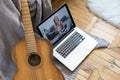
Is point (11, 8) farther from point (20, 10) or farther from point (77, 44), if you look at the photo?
point (77, 44)

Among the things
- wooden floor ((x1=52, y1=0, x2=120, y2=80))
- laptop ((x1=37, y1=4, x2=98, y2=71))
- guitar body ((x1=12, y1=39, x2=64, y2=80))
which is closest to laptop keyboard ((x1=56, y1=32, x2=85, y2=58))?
laptop ((x1=37, y1=4, x2=98, y2=71))

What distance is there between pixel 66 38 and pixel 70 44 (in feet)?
0.18

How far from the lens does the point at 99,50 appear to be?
5.01 ft

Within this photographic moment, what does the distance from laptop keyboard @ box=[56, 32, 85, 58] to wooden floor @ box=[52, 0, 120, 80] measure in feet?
0.42

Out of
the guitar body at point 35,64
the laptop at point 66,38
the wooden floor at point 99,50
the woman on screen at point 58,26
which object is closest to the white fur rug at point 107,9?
the wooden floor at point 99,50

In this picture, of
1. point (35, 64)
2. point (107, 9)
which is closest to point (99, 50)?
point (107, 9)

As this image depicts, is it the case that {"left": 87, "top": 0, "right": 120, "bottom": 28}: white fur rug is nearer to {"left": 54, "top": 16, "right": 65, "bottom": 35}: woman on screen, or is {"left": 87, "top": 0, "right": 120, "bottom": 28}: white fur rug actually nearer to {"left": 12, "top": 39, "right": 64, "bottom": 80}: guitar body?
{"left": 54, "top": 16, "right": 65, "bottom": 35}: woman on screen

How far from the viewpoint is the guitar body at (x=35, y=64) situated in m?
1.13

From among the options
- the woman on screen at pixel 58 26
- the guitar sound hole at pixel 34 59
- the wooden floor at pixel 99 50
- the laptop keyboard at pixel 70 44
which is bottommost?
the wooden floor at pixel 99 50

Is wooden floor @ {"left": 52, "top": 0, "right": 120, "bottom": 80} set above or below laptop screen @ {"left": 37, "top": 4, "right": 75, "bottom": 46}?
below

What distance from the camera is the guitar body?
113 centimetres

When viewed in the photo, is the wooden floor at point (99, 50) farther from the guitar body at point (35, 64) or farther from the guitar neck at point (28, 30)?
the guitar neck at point (28, 30)

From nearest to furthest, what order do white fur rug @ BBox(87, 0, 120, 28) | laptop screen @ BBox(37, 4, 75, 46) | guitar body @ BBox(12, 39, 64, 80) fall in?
guitar body @ BBox(12, 39, 64, 80)
laptop screen @ BBox(37, 4, 75, 46)
white fur rug @ BBox(87, 0, 120, 28)

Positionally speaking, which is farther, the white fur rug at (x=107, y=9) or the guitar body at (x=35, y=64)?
the white fur rug at (x=107, y=9)
